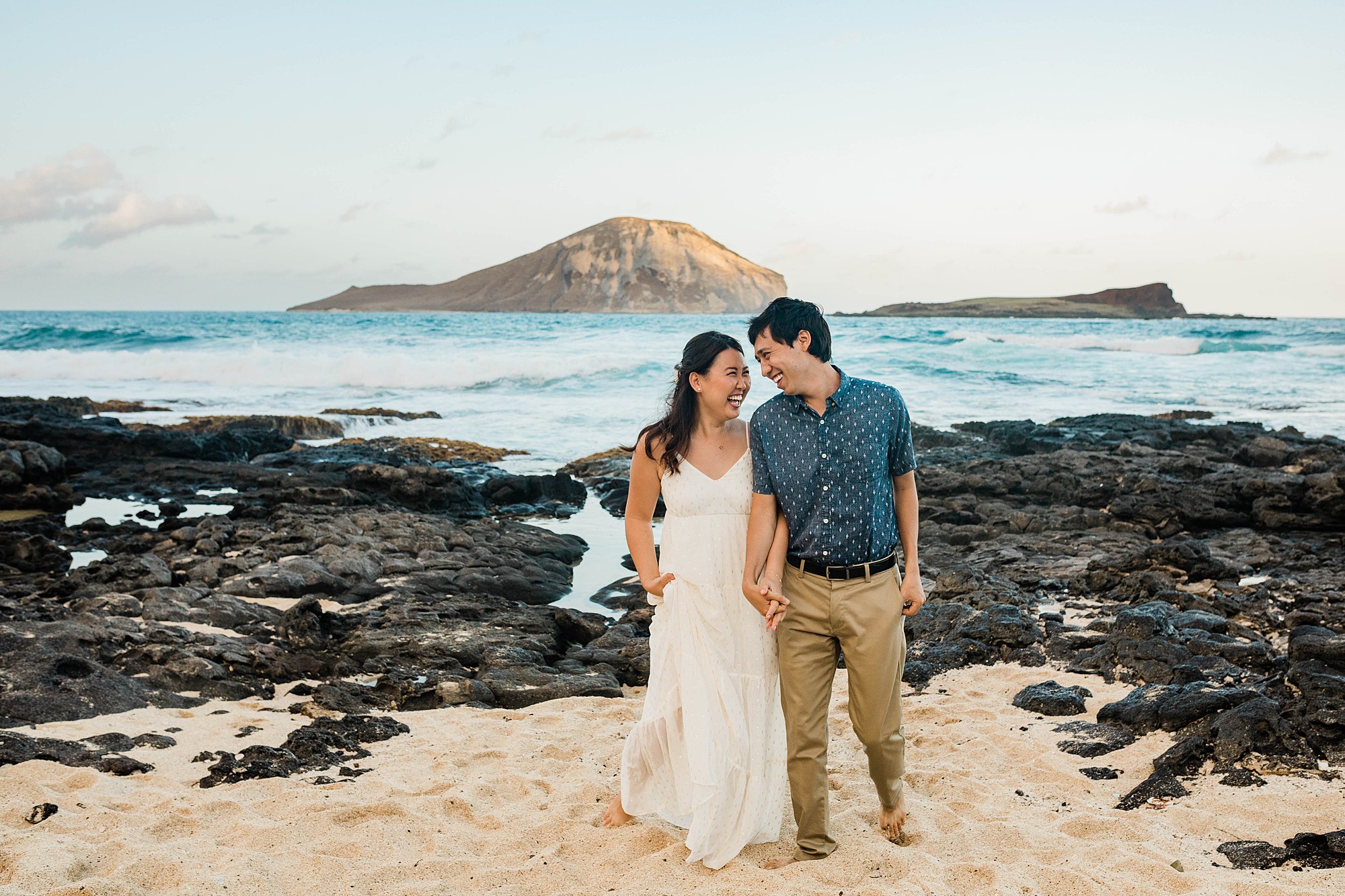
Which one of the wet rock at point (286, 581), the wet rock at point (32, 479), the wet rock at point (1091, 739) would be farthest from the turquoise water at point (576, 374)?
the wet rock at point (1091, 739)

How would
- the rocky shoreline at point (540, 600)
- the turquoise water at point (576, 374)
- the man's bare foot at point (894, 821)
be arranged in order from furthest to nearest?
the turquoise water at point (576, 374), the rocky shoreline at point (540, 600), the man's bare foot at point (894, 821)

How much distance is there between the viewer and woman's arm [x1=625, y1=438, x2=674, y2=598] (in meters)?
3.77

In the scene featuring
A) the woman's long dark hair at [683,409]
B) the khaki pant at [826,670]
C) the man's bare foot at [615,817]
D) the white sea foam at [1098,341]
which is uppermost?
the white sea foam at [1098,341]

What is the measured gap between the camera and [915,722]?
5316 millimetres

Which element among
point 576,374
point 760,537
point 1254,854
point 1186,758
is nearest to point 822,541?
point 760,537

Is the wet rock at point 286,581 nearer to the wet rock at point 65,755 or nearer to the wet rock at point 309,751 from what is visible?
the wet rock at point 309,751

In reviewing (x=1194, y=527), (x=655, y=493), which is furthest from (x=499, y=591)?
(x=1194, y=527)

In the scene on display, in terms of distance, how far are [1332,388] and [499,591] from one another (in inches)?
1182

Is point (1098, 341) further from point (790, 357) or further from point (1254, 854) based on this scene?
point (790, 357)

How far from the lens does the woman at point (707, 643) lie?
3596 mm

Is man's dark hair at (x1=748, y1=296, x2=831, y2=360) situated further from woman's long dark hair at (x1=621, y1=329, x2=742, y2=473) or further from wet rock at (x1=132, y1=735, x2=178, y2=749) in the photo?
wet rock at (x1=132, y1=735, x2=178, y2=749)

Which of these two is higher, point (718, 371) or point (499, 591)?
point (718, 371)

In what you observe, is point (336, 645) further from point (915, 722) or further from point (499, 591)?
point (915, 722)

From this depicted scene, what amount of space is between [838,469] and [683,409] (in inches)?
26.6
